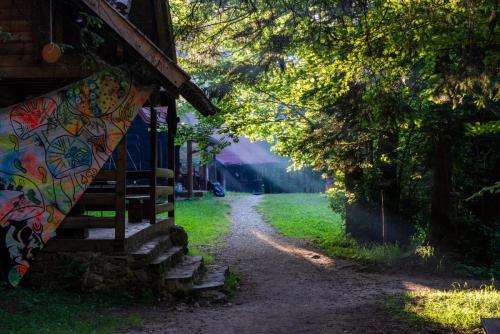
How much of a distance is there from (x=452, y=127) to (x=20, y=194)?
8919mm

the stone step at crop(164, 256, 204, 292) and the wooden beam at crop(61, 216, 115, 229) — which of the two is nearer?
the wooden beam at crop(61, 216, 115, 229)

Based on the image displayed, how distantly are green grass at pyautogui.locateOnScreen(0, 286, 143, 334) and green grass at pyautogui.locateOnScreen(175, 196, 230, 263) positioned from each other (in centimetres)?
429

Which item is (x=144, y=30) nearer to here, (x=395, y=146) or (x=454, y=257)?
(x=395, y=146)

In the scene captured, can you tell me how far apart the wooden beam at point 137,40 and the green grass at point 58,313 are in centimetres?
333

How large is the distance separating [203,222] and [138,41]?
39.5 feet

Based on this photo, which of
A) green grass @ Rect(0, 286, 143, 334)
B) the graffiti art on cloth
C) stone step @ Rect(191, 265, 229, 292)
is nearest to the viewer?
green grass @ Rect(0, 286, 143, 334)

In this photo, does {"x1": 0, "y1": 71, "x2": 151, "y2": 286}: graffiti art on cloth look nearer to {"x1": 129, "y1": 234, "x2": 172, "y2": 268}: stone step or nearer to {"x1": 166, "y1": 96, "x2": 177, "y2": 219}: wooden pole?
{"x1": 129, "y1": 234, "x2": 172, "y2": 268}: stone step

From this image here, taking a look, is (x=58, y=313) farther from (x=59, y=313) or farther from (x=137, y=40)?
(x=137, y=40)

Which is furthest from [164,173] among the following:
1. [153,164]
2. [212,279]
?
[212,279]

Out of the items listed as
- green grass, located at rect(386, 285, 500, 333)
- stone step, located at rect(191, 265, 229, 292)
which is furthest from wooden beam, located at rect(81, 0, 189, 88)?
green grass, located at rect(386, 285, 500, 333)

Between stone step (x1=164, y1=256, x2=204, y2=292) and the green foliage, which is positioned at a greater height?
the green foliage

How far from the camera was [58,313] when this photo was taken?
6.71m

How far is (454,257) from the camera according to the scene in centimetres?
1202

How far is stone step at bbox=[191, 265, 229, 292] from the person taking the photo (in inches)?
332
